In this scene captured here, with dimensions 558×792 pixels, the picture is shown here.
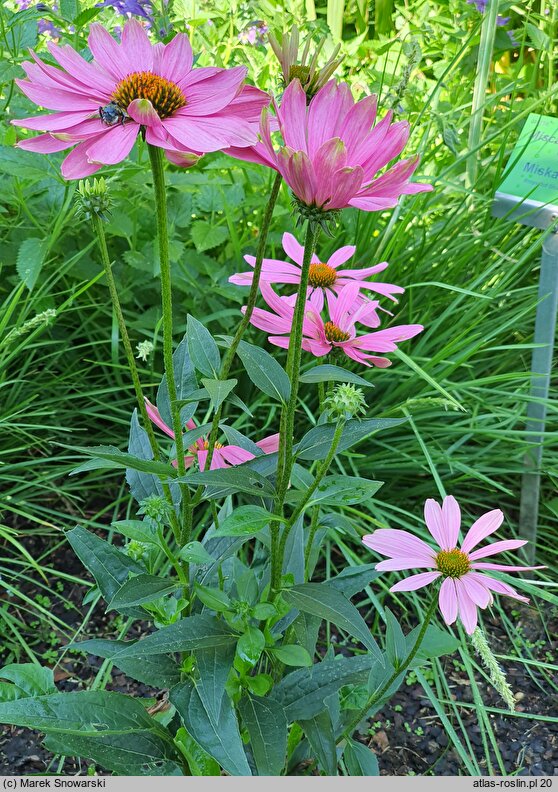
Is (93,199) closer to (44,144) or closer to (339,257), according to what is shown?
(44,144)

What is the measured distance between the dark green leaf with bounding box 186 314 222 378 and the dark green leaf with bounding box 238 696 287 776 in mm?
337

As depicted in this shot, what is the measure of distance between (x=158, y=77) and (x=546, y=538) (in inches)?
49.0

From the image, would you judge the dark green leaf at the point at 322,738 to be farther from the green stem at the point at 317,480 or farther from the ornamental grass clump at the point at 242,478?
the green stem at the point at 317,480

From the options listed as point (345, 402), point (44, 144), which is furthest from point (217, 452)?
point (44, 144)

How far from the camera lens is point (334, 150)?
1.84ft

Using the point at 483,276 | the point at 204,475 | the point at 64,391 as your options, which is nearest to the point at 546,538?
the point at 483,276

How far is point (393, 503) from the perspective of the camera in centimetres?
152

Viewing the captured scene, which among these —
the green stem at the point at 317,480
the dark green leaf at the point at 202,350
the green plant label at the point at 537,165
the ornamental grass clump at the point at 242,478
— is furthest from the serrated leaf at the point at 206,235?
the green stem at the point at 317,480

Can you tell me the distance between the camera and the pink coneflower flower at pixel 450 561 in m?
0.76

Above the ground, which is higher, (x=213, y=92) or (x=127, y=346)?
(x=213, y=92)

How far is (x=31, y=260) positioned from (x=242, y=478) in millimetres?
740

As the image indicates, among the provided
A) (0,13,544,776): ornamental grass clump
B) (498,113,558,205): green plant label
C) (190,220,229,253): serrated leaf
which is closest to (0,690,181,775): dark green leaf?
(0,13,544,776): ornamental grass clump

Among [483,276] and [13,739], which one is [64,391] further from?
[483,276]

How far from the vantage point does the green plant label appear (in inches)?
51.8
